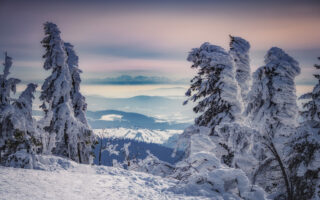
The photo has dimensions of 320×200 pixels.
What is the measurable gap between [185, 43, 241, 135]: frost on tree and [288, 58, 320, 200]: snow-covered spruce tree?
3.32m

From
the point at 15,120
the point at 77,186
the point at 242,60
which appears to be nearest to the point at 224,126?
the point at 77,186

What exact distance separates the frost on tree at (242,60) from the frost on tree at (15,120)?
45.1ft

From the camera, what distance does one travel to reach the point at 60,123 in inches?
573

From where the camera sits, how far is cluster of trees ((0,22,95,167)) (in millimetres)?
10203

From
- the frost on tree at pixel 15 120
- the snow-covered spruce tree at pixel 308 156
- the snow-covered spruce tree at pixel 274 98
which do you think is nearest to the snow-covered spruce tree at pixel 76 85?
the frost on tree at pixel 15 120

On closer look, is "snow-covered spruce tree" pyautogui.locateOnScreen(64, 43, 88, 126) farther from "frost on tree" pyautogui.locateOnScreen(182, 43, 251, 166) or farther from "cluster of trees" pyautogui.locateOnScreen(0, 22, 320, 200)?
"frost on tree" pyautogui.locateOnScreen(182, 43, 251, 166)

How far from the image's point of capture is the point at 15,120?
33.4 feet

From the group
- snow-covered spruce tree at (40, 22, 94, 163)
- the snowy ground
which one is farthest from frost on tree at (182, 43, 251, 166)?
snow-covered spruce tree at (40, 22, 94, 163)

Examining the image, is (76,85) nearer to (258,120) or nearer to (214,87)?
(214,87)

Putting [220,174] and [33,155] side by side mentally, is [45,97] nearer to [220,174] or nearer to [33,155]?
[33,155]

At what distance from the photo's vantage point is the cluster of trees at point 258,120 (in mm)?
9508

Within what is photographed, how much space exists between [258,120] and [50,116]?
1237 centimetres

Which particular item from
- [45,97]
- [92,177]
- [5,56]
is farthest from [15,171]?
[45,97]

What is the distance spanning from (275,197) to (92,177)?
775 cm
